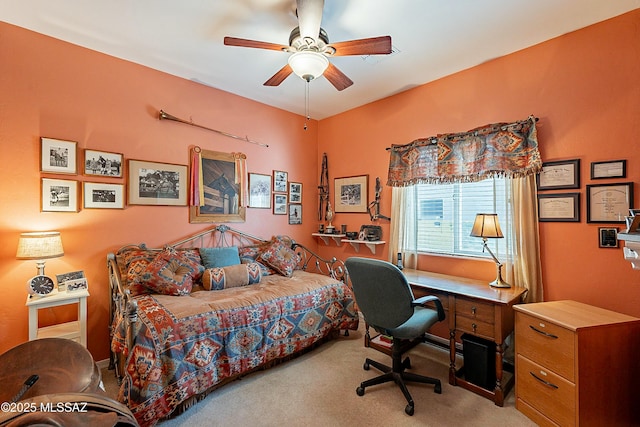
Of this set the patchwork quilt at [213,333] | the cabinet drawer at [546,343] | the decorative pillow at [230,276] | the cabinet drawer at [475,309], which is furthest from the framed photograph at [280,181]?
the cabinet drawer at [546,343]

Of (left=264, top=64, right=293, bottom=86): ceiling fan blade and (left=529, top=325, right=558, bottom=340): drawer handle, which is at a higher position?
(left=264, top=64, right=293, bottom=86): ceiling fan blade

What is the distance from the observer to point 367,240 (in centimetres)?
371

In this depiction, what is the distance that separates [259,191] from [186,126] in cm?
120

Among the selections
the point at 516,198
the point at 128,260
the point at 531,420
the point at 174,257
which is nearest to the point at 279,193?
the point at 174,257

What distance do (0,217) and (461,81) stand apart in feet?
14.5

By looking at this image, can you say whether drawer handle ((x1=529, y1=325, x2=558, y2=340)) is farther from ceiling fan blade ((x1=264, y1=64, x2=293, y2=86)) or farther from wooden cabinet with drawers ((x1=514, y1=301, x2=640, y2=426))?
ceiling fan blade ((x1=264, y1=64, x2=293, y2=86))

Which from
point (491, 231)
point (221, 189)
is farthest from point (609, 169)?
point (221, 189)

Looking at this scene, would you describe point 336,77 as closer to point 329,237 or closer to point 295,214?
point 295,214

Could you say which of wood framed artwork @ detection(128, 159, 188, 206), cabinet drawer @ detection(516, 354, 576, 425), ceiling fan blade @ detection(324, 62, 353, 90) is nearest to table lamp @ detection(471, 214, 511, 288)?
cabinet drawer @ detection(516, 354, 576, 425)

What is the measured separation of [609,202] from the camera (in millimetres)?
2154

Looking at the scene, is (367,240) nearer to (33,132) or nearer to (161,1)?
(161,1)

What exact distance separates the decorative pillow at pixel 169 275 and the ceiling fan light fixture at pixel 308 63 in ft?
6.84

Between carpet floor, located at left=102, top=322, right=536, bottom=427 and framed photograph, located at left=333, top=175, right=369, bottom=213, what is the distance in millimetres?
2047

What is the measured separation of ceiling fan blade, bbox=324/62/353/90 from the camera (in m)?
2.27
